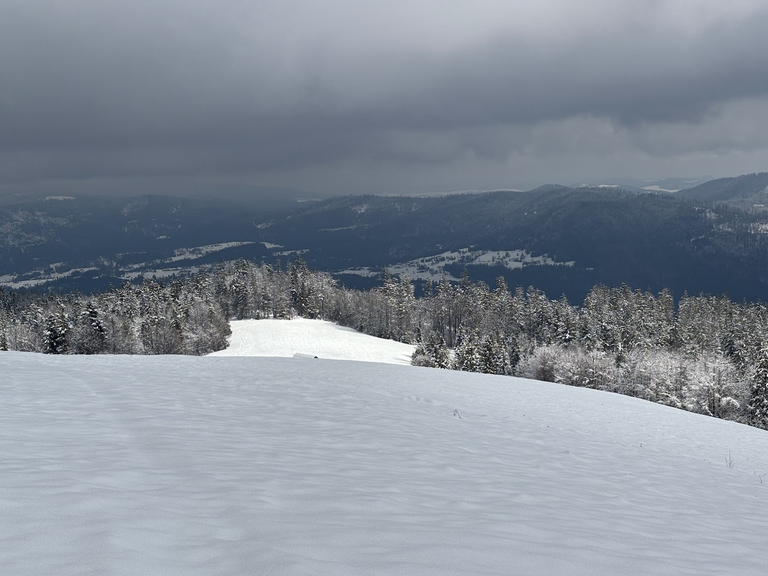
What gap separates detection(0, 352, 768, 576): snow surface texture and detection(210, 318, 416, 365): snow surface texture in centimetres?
6008

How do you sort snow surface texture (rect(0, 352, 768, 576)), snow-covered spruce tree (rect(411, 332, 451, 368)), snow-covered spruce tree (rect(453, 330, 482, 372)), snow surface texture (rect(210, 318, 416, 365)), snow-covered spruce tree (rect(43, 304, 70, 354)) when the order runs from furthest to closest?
snow surface texture (rect(210, 318, 416, 365))
snow-covered spruce tree (rect(411, 332, 451, 368))
snow-covered spruce tree (rect(453, 330, 482, 372))
snow-covered spruce tree (rect(43, 304, 70, 354))
snow surface texture (rect(0, 352, 768, 576))

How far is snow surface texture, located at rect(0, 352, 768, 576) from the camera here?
3.87 m

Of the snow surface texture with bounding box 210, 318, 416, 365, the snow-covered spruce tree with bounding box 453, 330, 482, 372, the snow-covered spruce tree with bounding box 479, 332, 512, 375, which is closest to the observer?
the snow-covered spruce tree with bounding box 453, 330, 482, 372

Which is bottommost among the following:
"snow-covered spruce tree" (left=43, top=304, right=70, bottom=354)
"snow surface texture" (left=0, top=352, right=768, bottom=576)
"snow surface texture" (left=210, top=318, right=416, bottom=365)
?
"snow surface texture" (left=210, top=318, right=416, bottom=365)

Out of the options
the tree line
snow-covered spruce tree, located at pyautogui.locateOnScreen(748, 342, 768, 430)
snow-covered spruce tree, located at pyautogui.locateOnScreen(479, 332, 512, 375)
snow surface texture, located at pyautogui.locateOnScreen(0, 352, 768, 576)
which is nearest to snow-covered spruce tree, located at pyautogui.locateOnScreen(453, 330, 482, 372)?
the tree line

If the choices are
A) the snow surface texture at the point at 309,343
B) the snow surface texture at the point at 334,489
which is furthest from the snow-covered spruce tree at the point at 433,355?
the snow surface texture at the point at 334,489

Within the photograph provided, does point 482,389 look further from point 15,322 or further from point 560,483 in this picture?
point 15,322

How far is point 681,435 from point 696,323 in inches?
3302

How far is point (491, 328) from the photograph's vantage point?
357ft

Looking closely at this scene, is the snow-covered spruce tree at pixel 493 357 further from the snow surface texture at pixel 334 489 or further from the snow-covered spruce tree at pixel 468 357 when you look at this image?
the snow surface texture at pixel 334 489

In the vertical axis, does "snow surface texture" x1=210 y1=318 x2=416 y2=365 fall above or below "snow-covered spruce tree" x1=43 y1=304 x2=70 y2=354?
below

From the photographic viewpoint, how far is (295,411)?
42.2 feet

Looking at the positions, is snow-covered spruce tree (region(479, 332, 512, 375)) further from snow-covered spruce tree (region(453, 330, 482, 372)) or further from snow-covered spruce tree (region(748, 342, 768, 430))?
snow-covered spruce tree (region(748, 342, 768, 430))

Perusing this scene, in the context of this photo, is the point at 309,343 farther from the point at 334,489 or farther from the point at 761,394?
the point at 334,489
